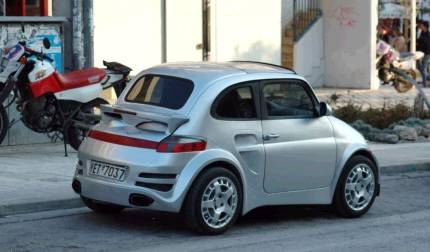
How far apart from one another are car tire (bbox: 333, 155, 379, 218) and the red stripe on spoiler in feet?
7.29

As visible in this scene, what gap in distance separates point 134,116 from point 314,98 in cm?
193

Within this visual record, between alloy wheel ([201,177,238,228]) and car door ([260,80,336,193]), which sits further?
car door ([260,80,336,193])

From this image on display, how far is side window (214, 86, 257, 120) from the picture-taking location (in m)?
9.39

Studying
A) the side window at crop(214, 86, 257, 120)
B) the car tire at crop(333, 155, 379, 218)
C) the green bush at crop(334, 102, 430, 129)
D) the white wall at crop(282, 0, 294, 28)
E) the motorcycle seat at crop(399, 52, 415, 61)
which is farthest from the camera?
the motorcycle seat at crop(399, 52, 415, 61)

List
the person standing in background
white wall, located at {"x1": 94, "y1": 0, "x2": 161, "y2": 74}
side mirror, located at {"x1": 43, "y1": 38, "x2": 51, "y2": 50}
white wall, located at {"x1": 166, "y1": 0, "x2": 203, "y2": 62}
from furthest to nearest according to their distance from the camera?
the person standing in background
white wall, located at {"x1": 166, "y1": 0, "x2": 203, "y2": 62}
white wall, located at {"x1": 94, "y1": 0, "x2": 161, "y2": 74}
side mirror, located at {"x1": 43, "y1": 38, "x2": 51, "y2": 50}

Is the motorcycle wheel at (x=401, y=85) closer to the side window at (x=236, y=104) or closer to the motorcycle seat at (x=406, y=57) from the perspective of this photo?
the motorcycle seat at (x=406, y=57)

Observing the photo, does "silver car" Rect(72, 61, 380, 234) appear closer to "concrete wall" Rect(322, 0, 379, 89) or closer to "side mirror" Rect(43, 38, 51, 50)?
"side mirror" Rect(43, 38, 51, 50)

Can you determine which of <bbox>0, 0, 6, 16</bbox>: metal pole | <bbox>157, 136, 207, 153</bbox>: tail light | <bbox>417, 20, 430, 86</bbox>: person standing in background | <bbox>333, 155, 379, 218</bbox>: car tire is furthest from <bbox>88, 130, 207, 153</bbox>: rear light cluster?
<bbox>417, 20, 430, 86</bbox>: person standing in background

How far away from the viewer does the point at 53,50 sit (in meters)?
14.8

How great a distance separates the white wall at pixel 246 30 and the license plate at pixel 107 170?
9.70m

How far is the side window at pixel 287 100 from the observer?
978 centimetres

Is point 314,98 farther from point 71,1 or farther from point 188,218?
point 71,1

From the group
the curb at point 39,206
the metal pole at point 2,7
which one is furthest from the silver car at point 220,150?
the metal pole at point 2,7

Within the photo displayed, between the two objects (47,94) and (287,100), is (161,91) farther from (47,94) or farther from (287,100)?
(47,94)
